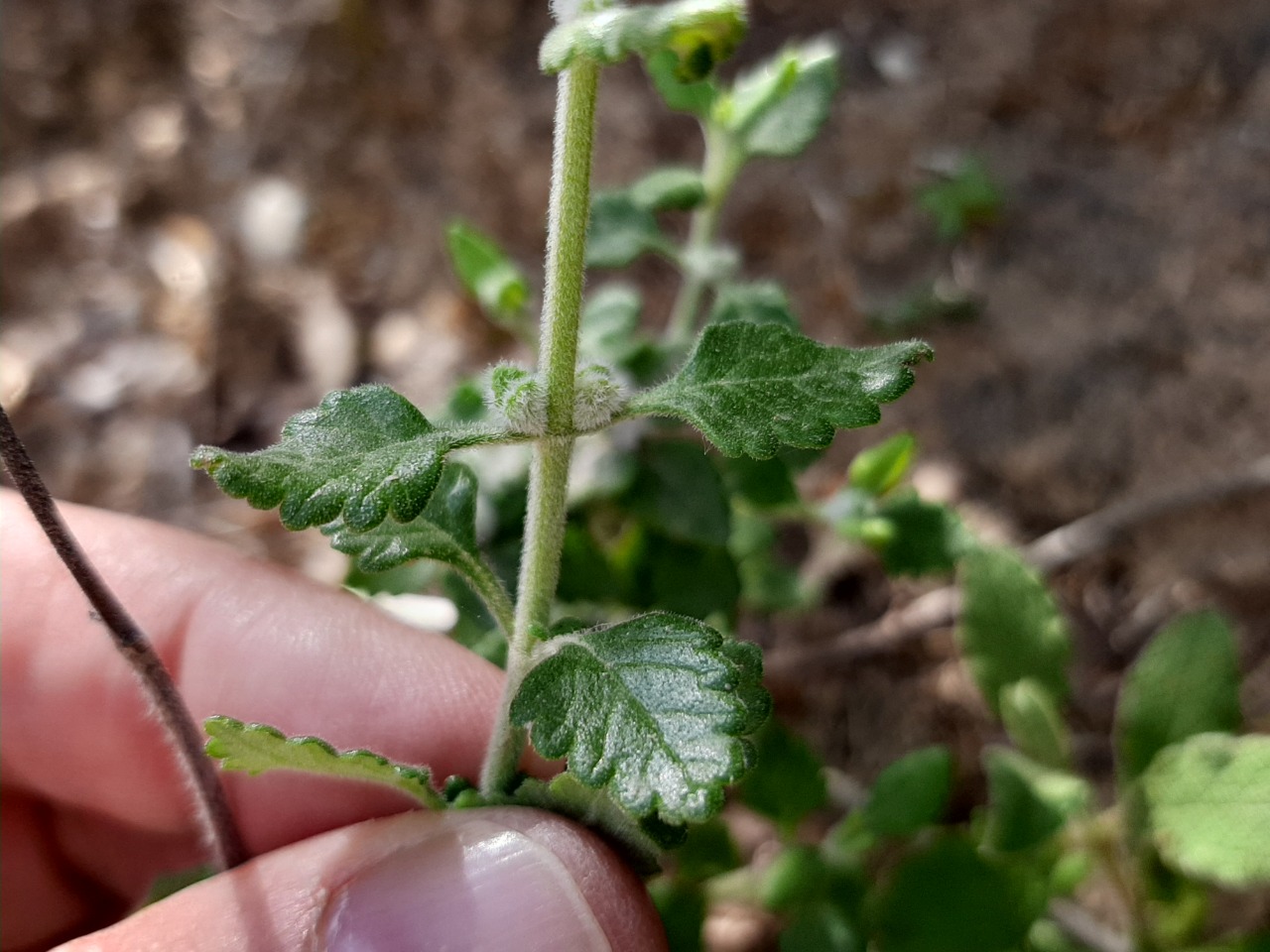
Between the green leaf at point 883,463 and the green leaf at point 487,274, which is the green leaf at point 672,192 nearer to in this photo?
the green leaf at point 487,274

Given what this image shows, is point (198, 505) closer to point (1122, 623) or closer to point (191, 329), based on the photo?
point (191, 329)

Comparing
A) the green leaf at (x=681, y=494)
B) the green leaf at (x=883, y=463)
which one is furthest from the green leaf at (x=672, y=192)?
the green leaf at (x=883, y=463)

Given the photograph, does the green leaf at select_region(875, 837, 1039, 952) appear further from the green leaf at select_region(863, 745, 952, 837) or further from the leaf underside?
the leaf underside

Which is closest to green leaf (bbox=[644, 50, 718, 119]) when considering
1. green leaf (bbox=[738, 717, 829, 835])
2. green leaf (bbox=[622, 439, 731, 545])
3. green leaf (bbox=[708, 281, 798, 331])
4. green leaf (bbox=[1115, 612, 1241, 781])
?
green leaf (bbox=[708, 281, 798, 331])

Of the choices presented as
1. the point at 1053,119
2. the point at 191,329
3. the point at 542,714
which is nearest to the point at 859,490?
the point at 542,714

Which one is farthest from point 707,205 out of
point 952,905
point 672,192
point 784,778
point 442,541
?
point 952,905

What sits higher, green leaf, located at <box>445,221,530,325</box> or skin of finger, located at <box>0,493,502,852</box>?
green leaf, located at <box>445,221,530,325</box>

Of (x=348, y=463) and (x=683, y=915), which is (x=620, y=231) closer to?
(x=348, y=463)
